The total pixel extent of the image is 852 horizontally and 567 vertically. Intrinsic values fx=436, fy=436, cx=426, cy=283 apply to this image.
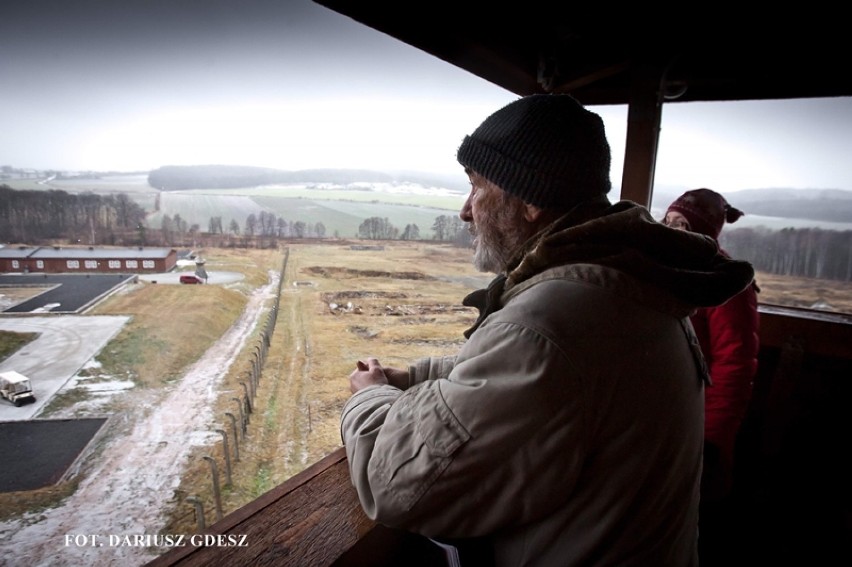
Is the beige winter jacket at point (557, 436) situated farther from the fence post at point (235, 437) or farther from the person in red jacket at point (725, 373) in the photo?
the person in red jacket at point (725, 373)

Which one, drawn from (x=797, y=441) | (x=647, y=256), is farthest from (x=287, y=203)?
(x=797, y=441)

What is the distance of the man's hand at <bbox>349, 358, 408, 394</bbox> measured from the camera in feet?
3.58

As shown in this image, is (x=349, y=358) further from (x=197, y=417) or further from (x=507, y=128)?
(x=507, y=128)

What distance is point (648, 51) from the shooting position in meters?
2.34

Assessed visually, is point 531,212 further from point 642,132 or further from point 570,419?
point 642,132

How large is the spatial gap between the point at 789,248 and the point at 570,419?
3098mm

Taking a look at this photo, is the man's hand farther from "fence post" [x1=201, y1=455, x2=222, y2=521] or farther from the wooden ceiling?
the wooden ceiling

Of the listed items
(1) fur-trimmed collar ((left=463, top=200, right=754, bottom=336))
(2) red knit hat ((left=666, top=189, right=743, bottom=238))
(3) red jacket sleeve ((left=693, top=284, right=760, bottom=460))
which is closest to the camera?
(1) fur-trimmed collar ((left=463, top=200, right=754, bottom=336))

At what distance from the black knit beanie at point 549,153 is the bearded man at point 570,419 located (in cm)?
9

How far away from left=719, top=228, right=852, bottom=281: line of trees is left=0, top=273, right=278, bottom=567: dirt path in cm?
302

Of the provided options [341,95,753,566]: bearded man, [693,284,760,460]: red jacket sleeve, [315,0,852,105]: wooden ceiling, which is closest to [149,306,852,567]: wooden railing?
[693,284,760,460]: red jacket sleeve

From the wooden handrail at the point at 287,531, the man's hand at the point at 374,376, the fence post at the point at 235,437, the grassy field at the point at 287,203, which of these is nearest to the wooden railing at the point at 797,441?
the grassy field at the point at 287,203

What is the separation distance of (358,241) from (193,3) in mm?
1168

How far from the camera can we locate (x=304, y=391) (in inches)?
67.3
